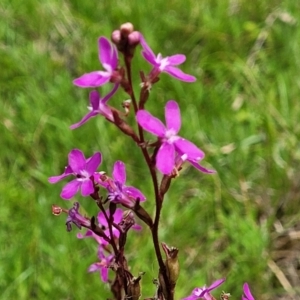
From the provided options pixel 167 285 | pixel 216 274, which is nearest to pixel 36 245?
pixel 216 274

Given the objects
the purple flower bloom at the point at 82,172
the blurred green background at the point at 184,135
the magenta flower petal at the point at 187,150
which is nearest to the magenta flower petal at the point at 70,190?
the purple flower bloom at the point at 82,172

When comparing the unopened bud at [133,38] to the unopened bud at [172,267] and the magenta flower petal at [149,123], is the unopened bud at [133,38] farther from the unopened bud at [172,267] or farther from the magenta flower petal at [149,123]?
the unopened bud at [172,267]

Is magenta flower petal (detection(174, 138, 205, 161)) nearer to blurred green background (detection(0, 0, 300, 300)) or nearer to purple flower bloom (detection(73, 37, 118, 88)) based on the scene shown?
purple flower bloom (detection(73, 37, 118, 88))

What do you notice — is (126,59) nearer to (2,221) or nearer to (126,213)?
(126,213)

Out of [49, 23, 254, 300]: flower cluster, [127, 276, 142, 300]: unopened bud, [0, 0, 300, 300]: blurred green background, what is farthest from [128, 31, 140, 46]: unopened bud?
[0, 0, 300, 300]: blurred green background

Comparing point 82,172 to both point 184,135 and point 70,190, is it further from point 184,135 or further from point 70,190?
point 184,135

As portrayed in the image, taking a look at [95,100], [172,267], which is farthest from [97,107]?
[172,267]
